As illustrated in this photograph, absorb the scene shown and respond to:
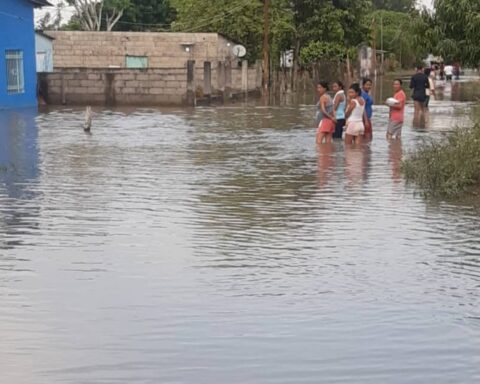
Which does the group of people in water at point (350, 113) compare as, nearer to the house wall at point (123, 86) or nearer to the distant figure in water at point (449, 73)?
the house wall at point (123, 86)

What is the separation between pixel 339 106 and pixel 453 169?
21.4ft

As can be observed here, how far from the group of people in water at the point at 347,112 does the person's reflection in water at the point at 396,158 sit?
1.99 feet

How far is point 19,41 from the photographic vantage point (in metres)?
35.0

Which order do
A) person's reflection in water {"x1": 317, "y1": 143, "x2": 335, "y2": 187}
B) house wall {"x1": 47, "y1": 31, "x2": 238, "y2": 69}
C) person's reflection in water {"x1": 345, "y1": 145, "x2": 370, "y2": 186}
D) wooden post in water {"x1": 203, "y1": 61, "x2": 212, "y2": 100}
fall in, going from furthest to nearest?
1. house wall {"x1": 47, "y1": 31, "x2": 238, "y2": 69}
2. wooden post in water {"x1": 203, "y1": 61, "x2": 212, "y2": 100}
3. person's reflection in water {"x1": 345, "y1": 145, "x2": 370, "y2": 186}
4. person's reflection in water {"x1": 317, "y1": 143, "x2": 335, "y2": 187}

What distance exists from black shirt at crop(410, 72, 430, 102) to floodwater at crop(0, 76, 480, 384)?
8.31 meters

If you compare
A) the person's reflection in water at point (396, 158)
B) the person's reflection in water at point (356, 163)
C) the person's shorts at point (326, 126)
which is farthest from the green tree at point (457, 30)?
the person's shorts at point (326, 126)

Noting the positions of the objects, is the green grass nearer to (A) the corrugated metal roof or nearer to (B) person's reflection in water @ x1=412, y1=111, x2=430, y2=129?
(B) person's reflection in water @ x1=412, y1=111, x2=430, y2=129

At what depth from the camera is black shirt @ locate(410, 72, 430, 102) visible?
77.2 ft

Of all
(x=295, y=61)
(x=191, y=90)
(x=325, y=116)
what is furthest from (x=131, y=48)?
(x=325, y=116)

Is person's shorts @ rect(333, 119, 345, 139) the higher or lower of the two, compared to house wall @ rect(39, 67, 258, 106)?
lower

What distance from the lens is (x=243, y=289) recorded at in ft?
24.7

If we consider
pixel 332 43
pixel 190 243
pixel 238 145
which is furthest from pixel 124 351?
pixel 332 43

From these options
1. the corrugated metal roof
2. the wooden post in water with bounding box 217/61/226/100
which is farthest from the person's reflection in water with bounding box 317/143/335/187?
the wooden post in water with bounding box 217/61/226/100

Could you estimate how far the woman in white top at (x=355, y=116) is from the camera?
17750mm
